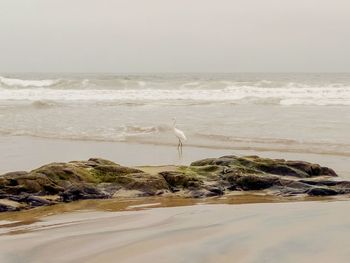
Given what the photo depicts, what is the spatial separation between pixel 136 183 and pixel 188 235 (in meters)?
2.56

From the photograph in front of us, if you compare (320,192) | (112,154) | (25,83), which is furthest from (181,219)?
(25,83)

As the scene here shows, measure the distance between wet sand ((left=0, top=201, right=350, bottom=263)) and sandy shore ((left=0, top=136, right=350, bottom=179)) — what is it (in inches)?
161

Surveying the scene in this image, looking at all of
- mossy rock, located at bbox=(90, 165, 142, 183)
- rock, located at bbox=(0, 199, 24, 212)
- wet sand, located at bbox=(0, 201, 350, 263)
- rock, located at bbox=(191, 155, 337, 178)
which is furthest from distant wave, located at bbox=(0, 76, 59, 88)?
wet sand, located at bbox=(0, 201, 350, 263)

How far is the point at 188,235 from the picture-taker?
483cm

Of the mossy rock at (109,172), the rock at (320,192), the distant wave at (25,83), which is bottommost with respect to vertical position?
the rock at (320,192)

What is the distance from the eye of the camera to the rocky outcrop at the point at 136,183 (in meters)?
6.76

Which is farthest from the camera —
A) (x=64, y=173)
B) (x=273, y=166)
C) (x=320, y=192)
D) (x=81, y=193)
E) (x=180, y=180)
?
(x=273, y=166)

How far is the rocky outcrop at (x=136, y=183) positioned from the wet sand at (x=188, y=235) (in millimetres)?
820

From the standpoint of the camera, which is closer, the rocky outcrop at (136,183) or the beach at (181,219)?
the beach at (181,219)

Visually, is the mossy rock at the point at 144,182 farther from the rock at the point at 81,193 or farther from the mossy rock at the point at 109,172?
the rock at the point at 81,193

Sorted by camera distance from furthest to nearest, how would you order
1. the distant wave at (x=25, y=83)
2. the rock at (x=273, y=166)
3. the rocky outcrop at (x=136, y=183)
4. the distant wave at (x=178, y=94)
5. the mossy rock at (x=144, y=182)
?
the distant wave at (x=25, y=83)
the distant wave at (x=178, y=94)
the rock at (x=273, y=166)
the mossy rock at (x=144, y=182)
the rocky outcrop at (x=136, y=183)

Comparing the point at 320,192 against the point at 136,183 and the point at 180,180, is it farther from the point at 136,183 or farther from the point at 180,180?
the point at 136,183

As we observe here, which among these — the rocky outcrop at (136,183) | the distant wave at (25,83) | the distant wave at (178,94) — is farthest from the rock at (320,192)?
the distant wave at (25,83)

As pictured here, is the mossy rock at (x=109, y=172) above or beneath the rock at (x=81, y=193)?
above
